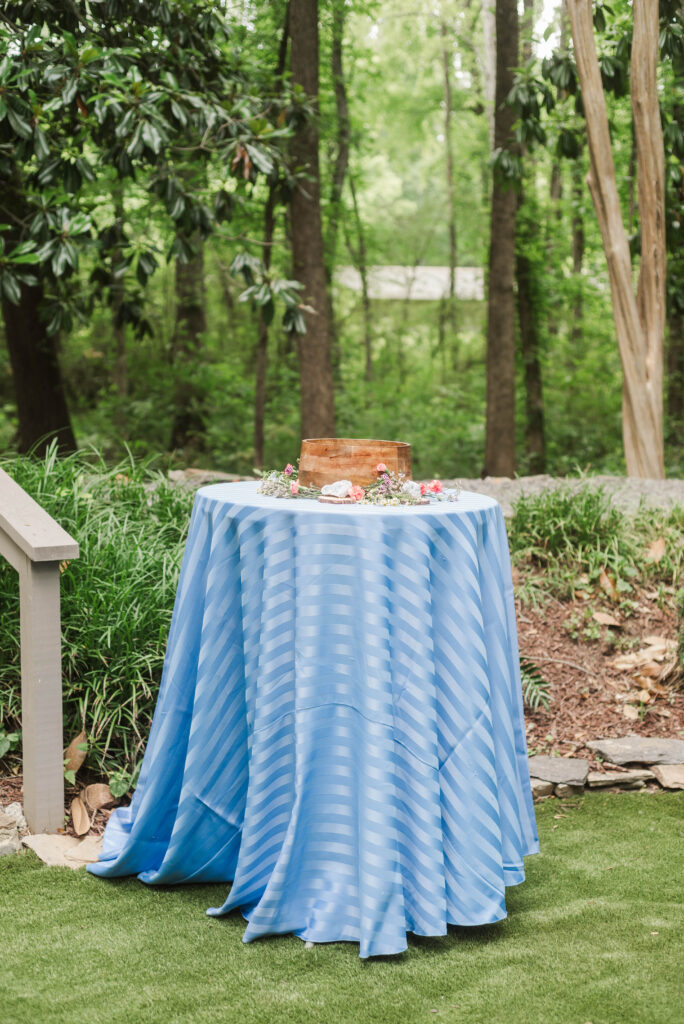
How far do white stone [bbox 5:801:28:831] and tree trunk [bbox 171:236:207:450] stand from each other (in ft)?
29.0

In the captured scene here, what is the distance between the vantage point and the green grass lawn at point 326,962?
6.06 ft

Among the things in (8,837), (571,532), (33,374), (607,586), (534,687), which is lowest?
(8,837)

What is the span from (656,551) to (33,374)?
15.6 feet

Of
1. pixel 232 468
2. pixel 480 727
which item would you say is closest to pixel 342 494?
pixel 480 727

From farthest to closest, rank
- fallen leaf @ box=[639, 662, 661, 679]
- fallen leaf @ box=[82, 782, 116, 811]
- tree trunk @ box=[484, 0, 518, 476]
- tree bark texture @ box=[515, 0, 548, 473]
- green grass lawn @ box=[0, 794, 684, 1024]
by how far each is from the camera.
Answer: tree bark texture @ box=[515, 0, 548, 473] < tree trunk @ box=[484, 0, 518, 476] < fallen leaf @ box=[639, 662, 661, 679] < fallen leaf @ box=[82, 782, 116, 811] < green grass lawn @ box=[0, 794, 684, 1024]

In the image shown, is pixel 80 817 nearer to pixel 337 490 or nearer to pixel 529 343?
pixel 337 490

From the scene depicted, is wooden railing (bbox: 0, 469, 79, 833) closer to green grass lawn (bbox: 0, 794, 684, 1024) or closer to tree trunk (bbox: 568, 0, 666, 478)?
green grass lawn (bbox: 0, 794, 684, 1024)

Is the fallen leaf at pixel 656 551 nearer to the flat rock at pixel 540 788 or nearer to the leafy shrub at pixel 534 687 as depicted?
the leafy shrub at pixel 534 687

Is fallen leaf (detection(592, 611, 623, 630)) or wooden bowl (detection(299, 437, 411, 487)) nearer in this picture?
wooden bowl (detection(299, 437, 411, 487))

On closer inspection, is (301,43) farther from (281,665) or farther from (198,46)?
(281,665)

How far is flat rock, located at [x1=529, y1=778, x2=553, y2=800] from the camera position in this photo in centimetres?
316

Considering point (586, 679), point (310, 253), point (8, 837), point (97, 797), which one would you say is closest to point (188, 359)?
point (310, 253)

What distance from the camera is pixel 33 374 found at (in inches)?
272

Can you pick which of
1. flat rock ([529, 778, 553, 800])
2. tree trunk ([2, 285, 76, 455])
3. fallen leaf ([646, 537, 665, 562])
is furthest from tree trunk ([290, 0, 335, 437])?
flat rock ([529, 778, 553, 800])
